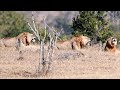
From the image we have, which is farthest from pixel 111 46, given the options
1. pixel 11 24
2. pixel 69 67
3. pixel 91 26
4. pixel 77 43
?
pixel 11 24

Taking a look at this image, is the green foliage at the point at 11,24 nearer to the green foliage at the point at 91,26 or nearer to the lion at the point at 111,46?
the green foliage at the point at 91,26

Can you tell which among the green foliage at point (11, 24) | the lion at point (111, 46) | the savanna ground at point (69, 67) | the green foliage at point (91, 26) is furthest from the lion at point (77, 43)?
the green foliage at point (11, 24)

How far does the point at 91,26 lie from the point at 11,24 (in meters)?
15.5

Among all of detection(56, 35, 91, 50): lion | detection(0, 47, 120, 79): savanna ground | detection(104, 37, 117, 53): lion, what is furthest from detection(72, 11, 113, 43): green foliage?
detection(0, 47, 120, 79): savanna ground

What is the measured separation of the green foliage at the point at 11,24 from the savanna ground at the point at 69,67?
1700 cm

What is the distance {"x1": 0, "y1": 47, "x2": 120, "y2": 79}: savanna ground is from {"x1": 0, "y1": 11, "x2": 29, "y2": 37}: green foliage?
17.0 m

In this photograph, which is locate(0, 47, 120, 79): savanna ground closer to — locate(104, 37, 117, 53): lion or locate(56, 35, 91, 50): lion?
locate(104, 37, 117, 53): lion

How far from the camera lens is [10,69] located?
475 inches

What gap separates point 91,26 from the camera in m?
23.6

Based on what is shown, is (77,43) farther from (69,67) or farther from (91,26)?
(69,67)

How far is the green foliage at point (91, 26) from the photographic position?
2342cm
